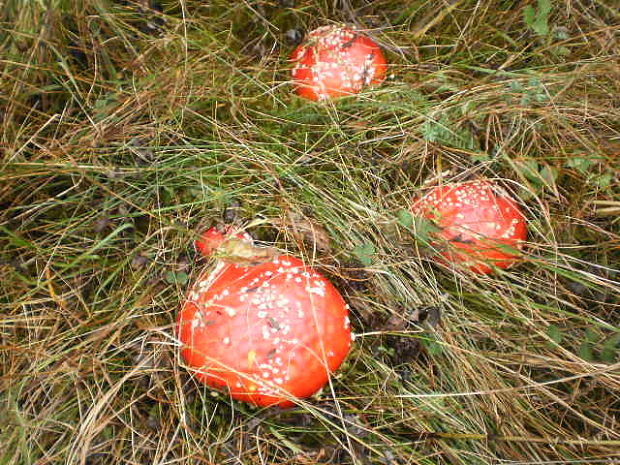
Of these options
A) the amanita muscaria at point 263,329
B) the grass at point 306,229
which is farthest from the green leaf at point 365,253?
the amanita muscaria at point 263,329

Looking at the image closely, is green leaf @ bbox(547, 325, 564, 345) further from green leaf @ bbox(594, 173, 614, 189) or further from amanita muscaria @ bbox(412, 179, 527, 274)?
green leaf @ bbox(594, 173, 614, 189)

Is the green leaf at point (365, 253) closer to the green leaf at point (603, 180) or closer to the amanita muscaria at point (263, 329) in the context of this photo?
the amanita muscaria at point (263, 329)

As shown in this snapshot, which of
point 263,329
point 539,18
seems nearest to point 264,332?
point 263,329

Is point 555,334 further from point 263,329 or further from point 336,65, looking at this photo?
point 336,65

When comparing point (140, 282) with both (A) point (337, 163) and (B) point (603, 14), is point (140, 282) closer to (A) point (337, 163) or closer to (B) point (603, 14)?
(A) point (337, 163)

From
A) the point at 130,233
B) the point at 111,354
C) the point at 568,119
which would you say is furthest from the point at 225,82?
the point at 568,119
